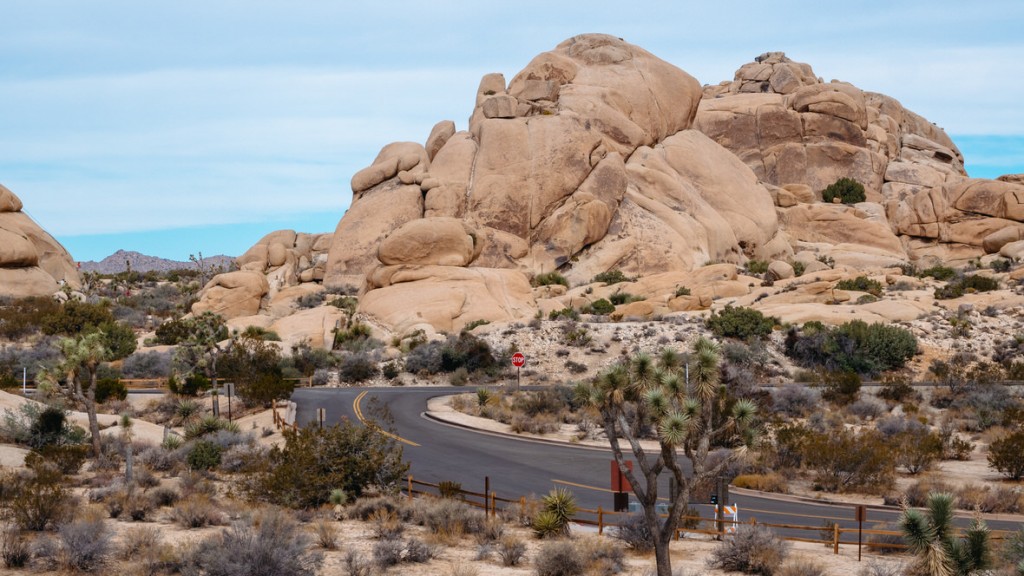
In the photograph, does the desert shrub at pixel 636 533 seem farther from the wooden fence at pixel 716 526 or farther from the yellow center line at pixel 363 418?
the yellow center line at pixel 363 418

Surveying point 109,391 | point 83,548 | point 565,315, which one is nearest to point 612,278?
point 565,315

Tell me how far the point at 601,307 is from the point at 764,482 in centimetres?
3448

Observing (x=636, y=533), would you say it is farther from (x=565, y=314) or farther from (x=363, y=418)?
(x=565, y=314)

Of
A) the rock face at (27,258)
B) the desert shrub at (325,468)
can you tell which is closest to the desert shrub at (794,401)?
the desert shrub at (325,468)

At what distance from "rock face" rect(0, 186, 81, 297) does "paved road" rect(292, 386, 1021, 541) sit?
127 feet

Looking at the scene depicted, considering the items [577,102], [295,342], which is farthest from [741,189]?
[295,342]

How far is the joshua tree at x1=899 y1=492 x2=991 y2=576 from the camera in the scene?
581 inches

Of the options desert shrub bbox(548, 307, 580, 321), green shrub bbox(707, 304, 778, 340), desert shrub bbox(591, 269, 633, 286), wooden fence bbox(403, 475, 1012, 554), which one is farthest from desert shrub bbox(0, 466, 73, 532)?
desert shrub bbox(591, 269, 633, 286)

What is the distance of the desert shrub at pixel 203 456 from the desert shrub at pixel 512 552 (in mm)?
11647

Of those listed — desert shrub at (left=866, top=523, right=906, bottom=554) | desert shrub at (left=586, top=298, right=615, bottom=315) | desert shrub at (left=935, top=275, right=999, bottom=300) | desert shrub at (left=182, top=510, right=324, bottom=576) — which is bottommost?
desert shrub at (left=866, top=523, right=906, bottom=554)

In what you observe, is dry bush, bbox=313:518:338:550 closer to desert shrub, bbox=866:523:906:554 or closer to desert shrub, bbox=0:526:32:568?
desert shrub, bbox=0:526:32:568

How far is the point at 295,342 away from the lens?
54.4m

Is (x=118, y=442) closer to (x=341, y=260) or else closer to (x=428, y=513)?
(x=428, y=513)

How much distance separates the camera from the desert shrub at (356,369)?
48844 mm
